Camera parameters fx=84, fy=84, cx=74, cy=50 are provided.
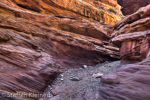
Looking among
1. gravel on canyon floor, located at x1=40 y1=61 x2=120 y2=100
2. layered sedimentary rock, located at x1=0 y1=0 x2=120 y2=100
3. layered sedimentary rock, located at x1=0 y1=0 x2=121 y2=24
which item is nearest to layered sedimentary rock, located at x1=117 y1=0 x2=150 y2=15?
layered sedimentary rock, located at x1=0 y1=0 x2=121 y2=24

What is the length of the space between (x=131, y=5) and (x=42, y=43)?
105ft

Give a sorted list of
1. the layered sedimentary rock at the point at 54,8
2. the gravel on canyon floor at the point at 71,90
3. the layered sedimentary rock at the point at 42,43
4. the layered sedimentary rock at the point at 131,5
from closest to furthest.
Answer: the gravel on canyon floor at the point at 71,90
the layered sedimentary rock at the point at 42,43
the layered sedimentary rock at the point at 54,8
the layered sedimentary rock at the point at 131,5

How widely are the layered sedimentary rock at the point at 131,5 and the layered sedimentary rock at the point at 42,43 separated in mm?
16647


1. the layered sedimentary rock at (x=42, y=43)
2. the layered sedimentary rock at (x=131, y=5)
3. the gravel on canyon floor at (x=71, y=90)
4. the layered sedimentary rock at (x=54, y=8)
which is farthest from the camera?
the layered sedimentary rock at (x=131, y=5)

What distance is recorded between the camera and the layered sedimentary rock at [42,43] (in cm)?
570

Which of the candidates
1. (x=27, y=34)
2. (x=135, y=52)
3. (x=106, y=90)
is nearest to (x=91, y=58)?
(x=135, y=52)

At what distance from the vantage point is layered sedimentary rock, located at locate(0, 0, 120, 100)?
570 cm

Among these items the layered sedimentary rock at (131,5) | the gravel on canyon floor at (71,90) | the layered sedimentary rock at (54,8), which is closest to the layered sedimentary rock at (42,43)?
the layered sedimentary rock at (54,8)

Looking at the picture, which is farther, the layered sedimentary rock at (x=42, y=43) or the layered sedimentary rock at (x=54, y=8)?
the layered sedimentary rock at (x=54, y=8)

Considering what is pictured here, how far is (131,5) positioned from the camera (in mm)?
27625

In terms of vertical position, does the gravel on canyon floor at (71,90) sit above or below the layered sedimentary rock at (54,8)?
below

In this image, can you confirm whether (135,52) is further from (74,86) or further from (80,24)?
(80,24)

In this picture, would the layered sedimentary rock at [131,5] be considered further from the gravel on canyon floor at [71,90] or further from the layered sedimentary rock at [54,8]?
the gravel on canyon floor at [71,90]

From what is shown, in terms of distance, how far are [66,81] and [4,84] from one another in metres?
4.34
